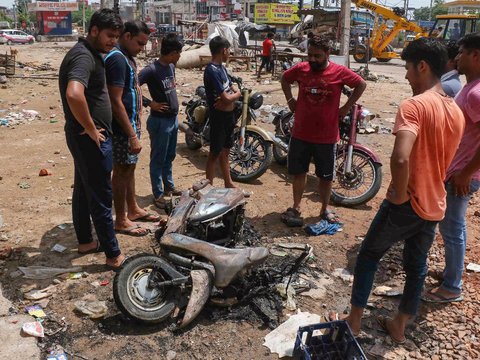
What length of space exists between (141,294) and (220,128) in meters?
2.40

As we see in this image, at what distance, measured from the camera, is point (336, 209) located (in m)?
5.11

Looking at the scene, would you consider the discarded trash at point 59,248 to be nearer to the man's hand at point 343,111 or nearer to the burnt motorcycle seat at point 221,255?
the burnt motorcycle seat at point 221,255

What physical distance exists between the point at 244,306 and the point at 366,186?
2684 millimetres

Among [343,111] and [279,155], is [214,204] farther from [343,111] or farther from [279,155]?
[279,155]

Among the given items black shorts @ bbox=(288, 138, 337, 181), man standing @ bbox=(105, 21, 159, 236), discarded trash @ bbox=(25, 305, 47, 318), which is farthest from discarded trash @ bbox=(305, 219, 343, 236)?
discarded trash @ bbox=(25, 305, 47, 318)

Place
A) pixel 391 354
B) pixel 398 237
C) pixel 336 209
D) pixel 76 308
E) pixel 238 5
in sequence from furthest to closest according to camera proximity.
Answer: pixel 238 5 → pixel 336 209 → pixel 76 308 → pixel 391 354 → pixel 398 237

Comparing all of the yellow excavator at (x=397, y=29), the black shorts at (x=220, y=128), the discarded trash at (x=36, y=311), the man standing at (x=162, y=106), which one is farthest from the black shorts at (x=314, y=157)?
the yellow excavator at (x=397, y=29)

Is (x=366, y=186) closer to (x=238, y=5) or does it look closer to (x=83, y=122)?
(x=83, y=122)

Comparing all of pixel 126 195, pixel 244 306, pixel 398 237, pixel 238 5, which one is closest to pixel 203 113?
pixel 126 195

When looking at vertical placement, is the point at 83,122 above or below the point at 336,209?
above

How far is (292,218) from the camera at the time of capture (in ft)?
15.0

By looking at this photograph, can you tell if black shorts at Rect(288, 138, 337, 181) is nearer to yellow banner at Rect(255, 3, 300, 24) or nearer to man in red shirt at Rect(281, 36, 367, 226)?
man in red shirt at Rect(281, 36, 367, 226)

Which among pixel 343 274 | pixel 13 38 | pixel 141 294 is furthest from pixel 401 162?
pixel 13 38

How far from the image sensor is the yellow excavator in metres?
20.3
